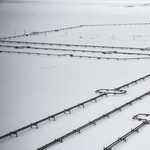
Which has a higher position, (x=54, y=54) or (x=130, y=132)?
(x=54, y=54)

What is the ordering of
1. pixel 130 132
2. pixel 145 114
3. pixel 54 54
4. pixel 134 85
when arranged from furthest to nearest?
pixel 54 54 < pixel 134 85 < pixel 145 114 < pixel 130 132

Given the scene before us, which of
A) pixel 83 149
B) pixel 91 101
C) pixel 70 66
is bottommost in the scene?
pixel 83 149

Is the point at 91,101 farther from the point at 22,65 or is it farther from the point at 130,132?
the point at 22,65

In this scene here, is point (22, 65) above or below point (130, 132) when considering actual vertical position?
above

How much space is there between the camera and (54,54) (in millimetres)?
18406

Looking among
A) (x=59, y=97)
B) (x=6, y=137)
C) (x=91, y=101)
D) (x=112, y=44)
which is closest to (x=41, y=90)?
(x=59, y=97)

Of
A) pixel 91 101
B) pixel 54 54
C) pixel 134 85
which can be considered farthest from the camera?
pixel 54 54

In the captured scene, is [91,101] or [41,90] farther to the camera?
[41,90]

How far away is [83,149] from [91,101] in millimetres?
3263

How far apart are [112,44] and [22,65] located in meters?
8.54

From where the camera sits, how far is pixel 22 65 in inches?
629

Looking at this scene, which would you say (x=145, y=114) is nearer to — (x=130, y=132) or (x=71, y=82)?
(x=130, y=132)

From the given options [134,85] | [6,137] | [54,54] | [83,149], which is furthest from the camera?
[54,54]

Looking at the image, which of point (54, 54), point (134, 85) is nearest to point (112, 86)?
point (134, 85)
